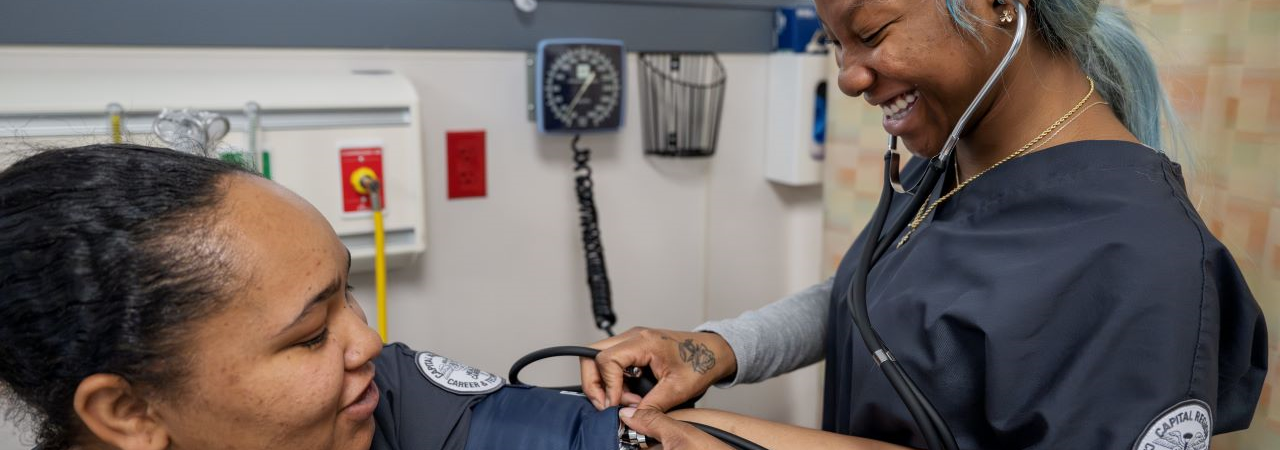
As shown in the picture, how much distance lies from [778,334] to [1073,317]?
0.45 metres

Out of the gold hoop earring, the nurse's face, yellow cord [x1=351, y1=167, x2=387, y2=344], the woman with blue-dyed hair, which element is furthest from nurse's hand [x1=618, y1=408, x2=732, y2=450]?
yellow cord [x1=351, y1=167, x2=387, y2=344]

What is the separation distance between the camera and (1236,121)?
113 cm

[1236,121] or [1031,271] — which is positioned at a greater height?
[1236,121]

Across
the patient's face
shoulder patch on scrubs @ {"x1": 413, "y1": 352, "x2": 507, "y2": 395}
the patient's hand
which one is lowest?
the patient's hand

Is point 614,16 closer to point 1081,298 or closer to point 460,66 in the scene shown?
point 460,66

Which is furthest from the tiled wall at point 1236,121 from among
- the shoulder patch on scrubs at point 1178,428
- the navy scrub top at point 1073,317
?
the shoulder patch on scrubs at point 1178,428

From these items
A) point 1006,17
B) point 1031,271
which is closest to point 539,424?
point 1031,271

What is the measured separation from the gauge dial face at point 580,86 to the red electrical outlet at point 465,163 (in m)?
0.12

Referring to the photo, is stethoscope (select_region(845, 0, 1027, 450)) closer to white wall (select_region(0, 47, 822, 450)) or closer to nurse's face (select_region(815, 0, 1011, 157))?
nurse's face (select_region(815, 0, 1011, 157))

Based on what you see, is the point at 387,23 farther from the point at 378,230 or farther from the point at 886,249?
the point at 886,249

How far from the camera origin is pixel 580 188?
1.70 m

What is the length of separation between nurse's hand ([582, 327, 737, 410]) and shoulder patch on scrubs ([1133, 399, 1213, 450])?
0.46 metres

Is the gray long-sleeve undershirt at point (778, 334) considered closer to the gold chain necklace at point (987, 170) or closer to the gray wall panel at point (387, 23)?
the gold chain necklace at point (987, 170)

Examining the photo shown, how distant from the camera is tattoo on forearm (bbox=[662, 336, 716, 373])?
3.55 ft
